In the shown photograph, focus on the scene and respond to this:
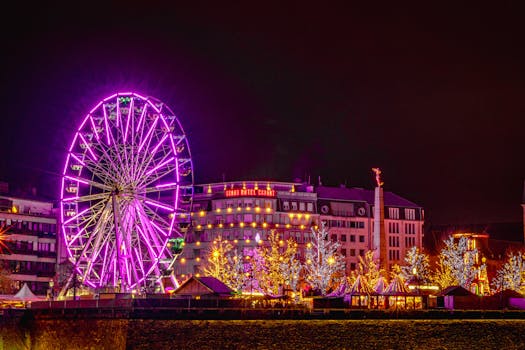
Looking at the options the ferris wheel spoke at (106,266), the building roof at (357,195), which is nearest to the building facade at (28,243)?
the ferris wheel spoke at (106,266)

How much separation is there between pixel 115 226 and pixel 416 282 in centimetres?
4155

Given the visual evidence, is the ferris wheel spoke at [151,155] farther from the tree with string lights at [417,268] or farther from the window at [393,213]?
the window at [393,213]

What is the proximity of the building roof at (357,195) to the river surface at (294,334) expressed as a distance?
302 ft

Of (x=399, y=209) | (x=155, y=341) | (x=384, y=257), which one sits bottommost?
(x=155, y=341)

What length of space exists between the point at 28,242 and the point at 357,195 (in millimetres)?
63787

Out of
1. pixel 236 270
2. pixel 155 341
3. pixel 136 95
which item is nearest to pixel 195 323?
pixel 155 341

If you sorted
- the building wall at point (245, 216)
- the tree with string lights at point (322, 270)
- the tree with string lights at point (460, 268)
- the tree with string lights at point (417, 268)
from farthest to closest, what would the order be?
the building wall at point (245, 216) → the tree with string lights at point (417, 268) → the tree with string lights at point (460, 268) → the tree with string lights at point (322, 270)

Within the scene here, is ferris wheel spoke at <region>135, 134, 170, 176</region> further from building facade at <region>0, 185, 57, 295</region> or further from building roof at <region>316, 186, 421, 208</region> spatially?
building roof at <region>316, 186, 421, 208</region>

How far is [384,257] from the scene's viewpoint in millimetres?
112688

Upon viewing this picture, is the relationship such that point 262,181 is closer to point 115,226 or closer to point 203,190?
point 203,190

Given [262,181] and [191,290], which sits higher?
[262,181]

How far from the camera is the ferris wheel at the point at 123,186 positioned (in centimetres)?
9525

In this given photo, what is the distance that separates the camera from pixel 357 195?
17750cm

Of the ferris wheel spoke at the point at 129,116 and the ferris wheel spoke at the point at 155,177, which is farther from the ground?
the ferris wheel spoke at the point at 129,116
